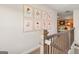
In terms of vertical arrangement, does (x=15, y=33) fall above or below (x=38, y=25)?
below

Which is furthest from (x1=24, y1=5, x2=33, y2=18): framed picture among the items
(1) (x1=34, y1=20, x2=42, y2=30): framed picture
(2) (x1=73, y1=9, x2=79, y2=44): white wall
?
(2) (x1=73, y1=9, x2=79, y2=44): white wall

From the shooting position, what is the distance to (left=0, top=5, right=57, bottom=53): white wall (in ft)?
5.38

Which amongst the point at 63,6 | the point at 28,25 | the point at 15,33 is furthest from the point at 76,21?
the point at 15,33

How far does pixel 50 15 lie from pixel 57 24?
0.63 feet

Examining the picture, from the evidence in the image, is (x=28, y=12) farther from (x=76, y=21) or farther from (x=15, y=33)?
(x=76, y=21)

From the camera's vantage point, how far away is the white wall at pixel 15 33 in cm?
164

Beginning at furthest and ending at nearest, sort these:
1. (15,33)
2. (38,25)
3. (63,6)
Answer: (38,25), (15,33), (63,6)

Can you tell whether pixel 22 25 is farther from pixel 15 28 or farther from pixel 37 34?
pixel 37 34

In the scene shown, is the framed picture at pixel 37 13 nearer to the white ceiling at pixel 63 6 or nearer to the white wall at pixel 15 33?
the white wall at pixel 15 33

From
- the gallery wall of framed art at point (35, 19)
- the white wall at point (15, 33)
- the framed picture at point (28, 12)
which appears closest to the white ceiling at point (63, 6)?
the white wall at point (15, 33)

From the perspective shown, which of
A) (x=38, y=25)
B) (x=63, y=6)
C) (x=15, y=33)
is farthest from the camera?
(x=38, y=25)

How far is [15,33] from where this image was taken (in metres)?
1.72

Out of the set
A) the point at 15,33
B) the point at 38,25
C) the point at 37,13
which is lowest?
the point at 15,33

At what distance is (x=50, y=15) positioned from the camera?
6.12 ft
